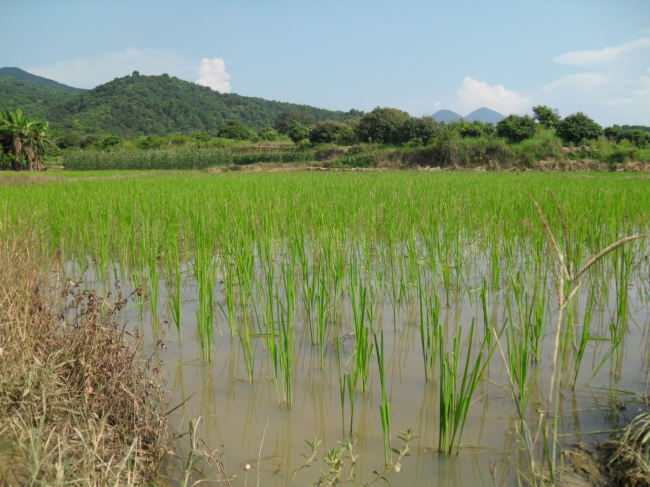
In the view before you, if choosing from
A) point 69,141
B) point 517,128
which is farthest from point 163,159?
point 69,141

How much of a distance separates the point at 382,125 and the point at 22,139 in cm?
2222

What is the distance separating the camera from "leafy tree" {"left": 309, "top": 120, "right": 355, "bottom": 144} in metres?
30.5

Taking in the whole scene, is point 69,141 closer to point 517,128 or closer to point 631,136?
point 517,128

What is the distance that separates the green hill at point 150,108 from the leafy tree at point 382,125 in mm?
39485

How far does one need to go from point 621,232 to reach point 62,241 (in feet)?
18.0

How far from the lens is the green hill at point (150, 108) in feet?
232

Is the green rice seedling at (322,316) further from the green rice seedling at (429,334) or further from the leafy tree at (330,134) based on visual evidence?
the leafy tree at (330,134)

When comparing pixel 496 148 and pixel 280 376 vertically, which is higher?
pixel 496 148

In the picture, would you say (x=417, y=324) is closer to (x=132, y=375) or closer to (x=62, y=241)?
(x=132, y=375)

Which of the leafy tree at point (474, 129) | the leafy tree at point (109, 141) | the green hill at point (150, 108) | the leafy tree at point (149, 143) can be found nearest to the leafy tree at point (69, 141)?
the leafy tree at point (109, 141)

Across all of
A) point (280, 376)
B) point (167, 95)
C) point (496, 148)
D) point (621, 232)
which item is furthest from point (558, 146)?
point (167, 95)

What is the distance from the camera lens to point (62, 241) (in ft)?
14.7

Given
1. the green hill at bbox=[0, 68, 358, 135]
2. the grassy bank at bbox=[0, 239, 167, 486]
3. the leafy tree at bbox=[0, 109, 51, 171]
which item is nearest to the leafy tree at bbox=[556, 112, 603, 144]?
the grassy bank at bbox=[0, 239, 167, 486]

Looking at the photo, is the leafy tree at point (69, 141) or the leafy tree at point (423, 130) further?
the leafy tree at point (69, 141)
